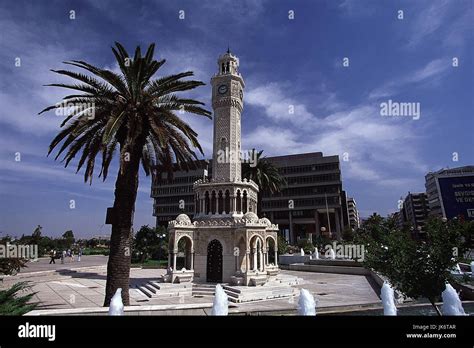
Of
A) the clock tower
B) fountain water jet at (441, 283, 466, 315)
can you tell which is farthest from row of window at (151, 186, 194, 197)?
fountain water jet at (441, 283, 466, 315)

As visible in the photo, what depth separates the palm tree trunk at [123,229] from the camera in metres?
13.4

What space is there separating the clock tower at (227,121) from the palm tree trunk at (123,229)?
37.2 ft

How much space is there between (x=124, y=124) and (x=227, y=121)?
12722 mm

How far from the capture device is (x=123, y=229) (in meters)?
13.8

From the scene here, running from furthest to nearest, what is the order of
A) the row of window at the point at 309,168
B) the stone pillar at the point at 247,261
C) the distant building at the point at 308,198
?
1. the row of window at the point at 309,168
2. the distant building at the point at 308,198
3. the stone pillar at the point at 247,261

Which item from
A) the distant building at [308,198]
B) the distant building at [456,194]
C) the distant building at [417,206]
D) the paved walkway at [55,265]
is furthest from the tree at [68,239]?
the distant building at [417,206]

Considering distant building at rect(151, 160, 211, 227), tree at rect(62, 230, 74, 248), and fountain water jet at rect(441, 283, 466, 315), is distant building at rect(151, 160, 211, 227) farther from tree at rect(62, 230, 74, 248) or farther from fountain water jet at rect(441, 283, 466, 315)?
fountain water jet at rect(441, 283, 466, 315)

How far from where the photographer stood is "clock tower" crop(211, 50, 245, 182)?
83.3 feet

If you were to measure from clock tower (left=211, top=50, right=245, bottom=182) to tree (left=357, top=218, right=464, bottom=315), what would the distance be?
1577 centimetres

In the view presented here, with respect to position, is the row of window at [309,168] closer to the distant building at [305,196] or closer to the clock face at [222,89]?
the distant building at [305,196]

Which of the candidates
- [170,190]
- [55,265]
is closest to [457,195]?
[170,190]

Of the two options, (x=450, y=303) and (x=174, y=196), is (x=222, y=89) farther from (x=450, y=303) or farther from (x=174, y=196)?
(x=174, y=196)
